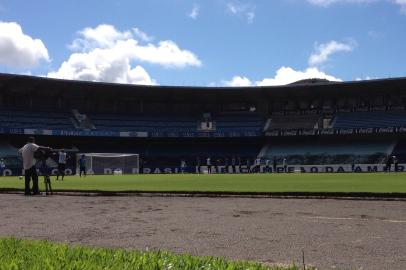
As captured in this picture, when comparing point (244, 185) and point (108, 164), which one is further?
point (108, 164)

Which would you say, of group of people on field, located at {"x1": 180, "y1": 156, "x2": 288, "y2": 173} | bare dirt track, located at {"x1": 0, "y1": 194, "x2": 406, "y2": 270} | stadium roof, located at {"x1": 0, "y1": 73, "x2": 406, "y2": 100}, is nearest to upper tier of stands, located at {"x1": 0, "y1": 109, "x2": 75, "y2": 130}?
stadium roof, located at {"x1": 0, "y1": 73, "x2": 406, "y2": 100}

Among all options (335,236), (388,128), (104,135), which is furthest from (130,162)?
(335,236)

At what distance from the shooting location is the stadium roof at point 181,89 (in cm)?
6475

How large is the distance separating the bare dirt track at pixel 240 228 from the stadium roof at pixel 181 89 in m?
54.2

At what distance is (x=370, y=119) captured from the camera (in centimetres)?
6794

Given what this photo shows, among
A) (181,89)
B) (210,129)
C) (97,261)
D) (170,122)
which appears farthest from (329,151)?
(97,261)

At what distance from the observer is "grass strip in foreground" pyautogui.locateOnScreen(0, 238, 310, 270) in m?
3.84

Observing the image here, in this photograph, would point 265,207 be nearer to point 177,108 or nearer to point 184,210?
point 184,210

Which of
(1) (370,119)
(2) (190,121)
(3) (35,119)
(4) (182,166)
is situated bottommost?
(4) (182,166)

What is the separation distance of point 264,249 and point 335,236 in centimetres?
165

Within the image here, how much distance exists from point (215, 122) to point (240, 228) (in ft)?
220

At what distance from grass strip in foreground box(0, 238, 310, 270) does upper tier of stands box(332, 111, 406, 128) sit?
64.8 meters

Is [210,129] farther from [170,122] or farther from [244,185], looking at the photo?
[244,185]

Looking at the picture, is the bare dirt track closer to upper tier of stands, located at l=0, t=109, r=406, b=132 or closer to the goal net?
the goal net
